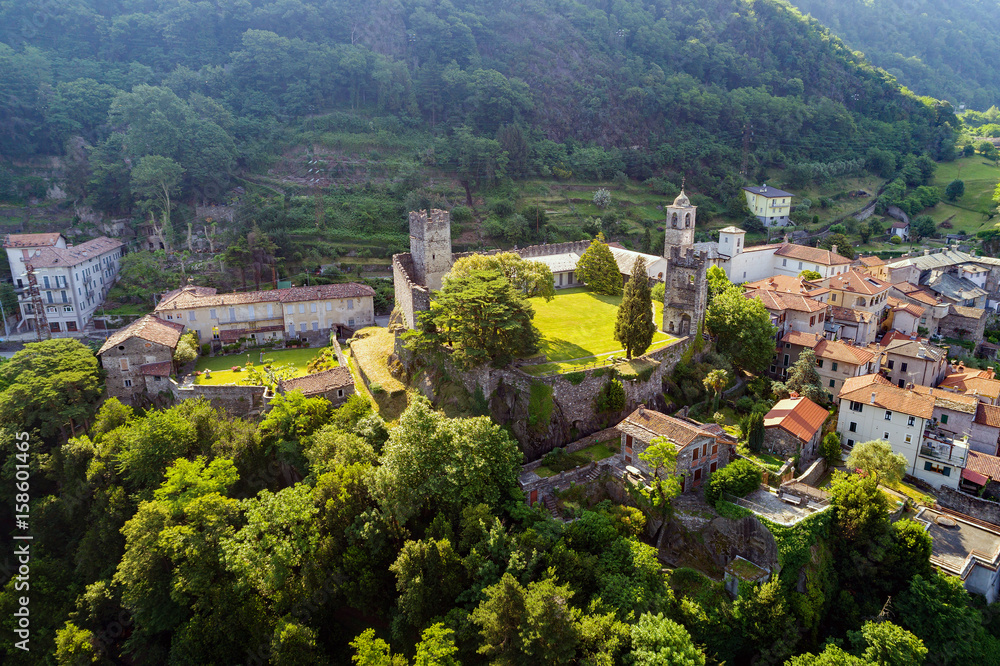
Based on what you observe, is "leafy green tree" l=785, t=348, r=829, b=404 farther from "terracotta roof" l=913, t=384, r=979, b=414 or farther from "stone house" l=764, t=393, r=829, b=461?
"terracotta roof" l=913, t=384, r=979, b=414

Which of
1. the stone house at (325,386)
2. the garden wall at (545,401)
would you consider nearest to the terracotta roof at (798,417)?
the garden wall at (545,401)

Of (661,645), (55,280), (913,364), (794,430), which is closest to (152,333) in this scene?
(55,280)

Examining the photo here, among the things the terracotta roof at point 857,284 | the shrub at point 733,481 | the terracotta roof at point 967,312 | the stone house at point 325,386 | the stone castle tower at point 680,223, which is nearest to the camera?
the shrub at point 733,481

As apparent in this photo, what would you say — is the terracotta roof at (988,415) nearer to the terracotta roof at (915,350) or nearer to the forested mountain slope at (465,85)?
the terracotta roof at (915,350)

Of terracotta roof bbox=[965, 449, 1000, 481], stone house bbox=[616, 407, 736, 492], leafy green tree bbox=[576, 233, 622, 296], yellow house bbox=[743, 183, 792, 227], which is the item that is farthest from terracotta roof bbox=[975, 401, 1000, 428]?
yellow house bbox=[743, 183, 792, 227]

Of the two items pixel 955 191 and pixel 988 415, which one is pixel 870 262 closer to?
pixel 988 415

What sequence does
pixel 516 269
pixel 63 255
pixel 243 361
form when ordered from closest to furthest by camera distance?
pixel 243 361 < pixel 516 269 < pixel 63 255

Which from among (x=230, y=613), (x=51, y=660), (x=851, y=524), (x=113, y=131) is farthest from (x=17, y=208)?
(x=851, y=524)

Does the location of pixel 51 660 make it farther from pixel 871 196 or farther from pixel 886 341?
pixel 871 196
